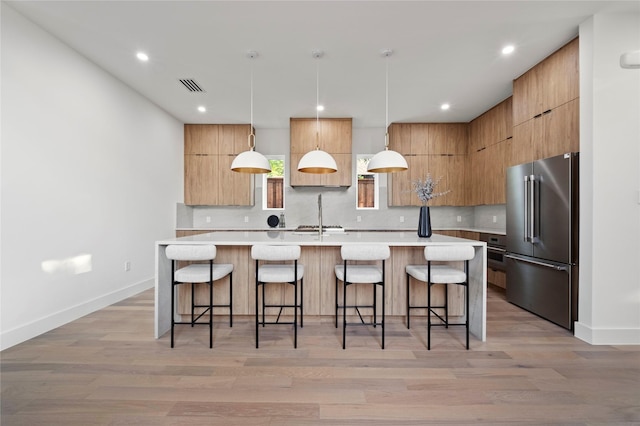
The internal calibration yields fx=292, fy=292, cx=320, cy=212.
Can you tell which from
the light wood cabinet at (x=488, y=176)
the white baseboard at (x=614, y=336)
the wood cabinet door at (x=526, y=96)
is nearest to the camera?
the white baseboard at (x=614, y=336)

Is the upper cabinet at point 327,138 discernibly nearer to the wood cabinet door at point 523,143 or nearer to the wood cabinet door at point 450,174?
the wood cabinet door at point 450,174

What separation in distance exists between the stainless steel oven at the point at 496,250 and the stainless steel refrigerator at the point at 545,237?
40 centimetres

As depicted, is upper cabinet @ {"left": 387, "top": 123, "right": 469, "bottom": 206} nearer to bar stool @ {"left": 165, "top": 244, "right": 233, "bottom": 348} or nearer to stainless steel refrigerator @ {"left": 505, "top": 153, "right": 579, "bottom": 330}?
stainless steel refrigerator @ {"left": 505, "top": 153, "right": 579, "bottom": 330}

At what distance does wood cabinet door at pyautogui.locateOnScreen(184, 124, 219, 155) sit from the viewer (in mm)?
5391

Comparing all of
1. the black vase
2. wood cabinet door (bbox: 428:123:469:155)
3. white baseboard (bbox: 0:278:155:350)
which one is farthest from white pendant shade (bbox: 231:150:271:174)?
wood cabinet door (bbox: 428:123:469:155)

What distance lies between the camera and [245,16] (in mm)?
2449

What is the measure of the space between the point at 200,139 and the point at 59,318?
11.6 ft

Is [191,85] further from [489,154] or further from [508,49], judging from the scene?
[489,154]

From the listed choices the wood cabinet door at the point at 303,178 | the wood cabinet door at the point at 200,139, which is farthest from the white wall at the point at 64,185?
the wood cabinet door at the point at 303,178

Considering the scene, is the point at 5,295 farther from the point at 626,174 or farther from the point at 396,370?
the point at 626,174

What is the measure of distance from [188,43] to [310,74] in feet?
4.35

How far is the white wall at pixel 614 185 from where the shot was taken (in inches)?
97.1

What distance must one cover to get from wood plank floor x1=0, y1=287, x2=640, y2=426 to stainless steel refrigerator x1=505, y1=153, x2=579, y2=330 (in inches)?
13.7

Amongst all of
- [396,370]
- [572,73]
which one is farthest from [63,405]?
[572,73]
